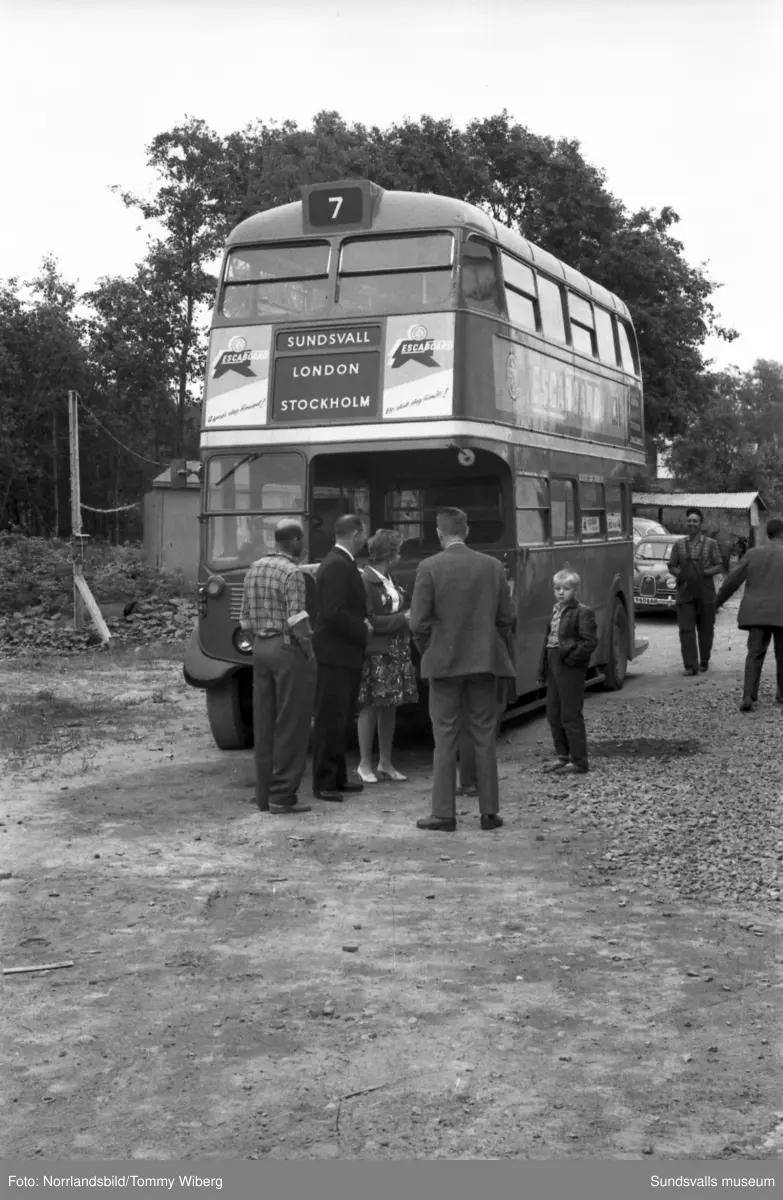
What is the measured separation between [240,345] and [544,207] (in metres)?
28.2

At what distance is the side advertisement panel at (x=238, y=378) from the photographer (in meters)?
11.6

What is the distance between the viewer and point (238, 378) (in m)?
11.7

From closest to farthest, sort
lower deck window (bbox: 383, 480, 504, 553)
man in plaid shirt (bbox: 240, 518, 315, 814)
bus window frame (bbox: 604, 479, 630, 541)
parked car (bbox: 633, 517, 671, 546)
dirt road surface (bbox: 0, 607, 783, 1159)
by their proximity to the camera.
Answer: dirt road surface (bbox: 0, 607, 783, 1159)
man in plaid shirt (bbox: 240, 518, 315, 814)
lower deck window (bbox: 383, 480, 504, 553)
bus window frame (bbox: 604, 479, 630, 541)
parked car (bbox: 633, 517, 671, 546)

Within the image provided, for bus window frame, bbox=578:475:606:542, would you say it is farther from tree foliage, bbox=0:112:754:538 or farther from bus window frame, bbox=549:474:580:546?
tree foliage, bbox=0:112:754:538

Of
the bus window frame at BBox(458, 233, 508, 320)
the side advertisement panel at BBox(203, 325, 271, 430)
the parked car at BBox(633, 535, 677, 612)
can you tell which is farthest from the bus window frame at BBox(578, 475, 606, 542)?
the parked car at BBox(633, 535, 677, 612)

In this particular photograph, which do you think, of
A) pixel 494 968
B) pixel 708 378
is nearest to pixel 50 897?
pixel 494 968

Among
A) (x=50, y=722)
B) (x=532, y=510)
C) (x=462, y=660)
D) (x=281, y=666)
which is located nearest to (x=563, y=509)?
(x=532, y=510)

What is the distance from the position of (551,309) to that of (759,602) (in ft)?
11.3

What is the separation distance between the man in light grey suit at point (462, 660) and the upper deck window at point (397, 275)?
11.1ft

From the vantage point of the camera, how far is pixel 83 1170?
372 centimetres

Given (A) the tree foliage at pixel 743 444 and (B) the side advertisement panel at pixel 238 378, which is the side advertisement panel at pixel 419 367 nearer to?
(B) the side advertisement panel at pixel 238 378

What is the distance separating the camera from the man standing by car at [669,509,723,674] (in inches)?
687

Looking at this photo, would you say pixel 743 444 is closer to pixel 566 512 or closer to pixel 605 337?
pixel 605 337

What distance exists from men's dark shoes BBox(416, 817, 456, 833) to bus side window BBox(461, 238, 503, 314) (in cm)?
452
